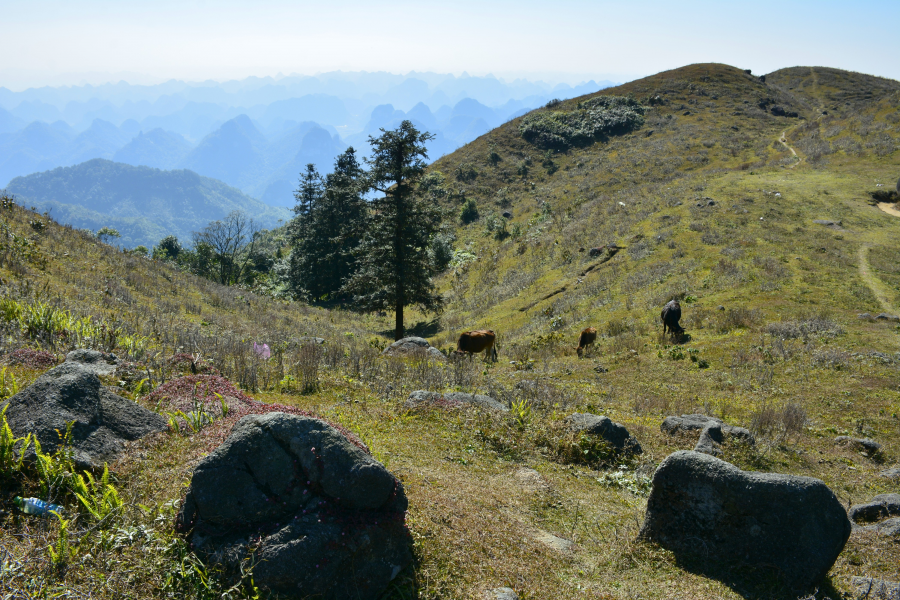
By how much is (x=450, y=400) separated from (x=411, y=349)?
7.43 metres

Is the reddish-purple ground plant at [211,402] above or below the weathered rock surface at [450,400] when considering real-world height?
above

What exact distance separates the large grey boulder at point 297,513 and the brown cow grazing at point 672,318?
54.7 ft

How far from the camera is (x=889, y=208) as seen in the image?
1325 inches

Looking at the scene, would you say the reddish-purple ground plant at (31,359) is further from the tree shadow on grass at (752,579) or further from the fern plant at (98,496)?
the tree shadow on grass at (752,579)

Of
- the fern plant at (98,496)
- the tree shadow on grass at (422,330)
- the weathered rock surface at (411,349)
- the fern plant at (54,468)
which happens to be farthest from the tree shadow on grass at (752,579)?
the tree shadow on grass at (422,330)

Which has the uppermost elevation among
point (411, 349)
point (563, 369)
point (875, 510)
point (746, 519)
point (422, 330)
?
point (746, 519)

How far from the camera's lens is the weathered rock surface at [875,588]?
208 inches

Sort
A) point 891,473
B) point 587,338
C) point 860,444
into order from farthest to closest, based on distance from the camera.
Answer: point 587,338 < point 860,444 < point 891,473

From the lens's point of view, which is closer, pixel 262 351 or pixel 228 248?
pixel 262 351

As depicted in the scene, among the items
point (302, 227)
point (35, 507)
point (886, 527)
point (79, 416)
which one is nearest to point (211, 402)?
point (79, 416)

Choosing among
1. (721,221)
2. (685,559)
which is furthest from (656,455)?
(721,221)

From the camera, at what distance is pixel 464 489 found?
7215 millimetres

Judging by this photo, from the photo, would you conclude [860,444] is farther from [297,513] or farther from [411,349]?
[411,349]

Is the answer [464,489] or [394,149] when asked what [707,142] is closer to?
[394,149]
